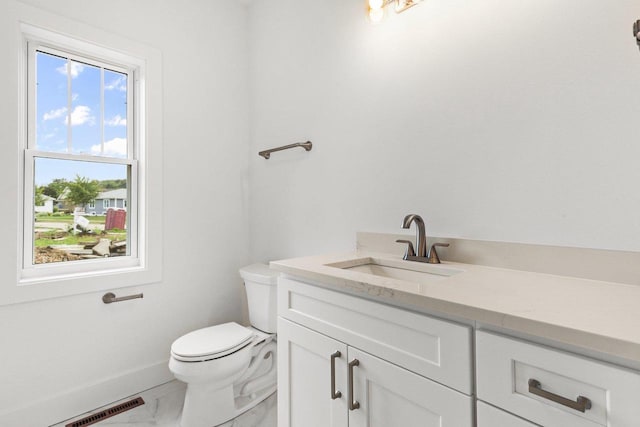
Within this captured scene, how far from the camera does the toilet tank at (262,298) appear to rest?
1.88 meters

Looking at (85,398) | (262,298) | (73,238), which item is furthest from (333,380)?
(73,238)

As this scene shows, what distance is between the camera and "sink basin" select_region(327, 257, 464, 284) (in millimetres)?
1184

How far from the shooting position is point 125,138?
2012 mm

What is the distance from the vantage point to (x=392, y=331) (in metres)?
0.88

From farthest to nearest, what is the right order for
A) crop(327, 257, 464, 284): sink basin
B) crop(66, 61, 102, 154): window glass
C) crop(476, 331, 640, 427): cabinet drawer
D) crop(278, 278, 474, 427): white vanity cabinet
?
crop(66, 61, 102, 154): window glass → crop(327, 257, 464, 284): sink basin → crop(278, 278, 474, 427): white vanity cabinet → crop(476, 331, 640, 427): cabinet drawer

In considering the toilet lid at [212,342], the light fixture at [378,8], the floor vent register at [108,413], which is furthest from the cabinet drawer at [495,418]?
the floor vent register at [108,413]

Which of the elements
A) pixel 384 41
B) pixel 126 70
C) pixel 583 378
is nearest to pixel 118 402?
pixel 126 70

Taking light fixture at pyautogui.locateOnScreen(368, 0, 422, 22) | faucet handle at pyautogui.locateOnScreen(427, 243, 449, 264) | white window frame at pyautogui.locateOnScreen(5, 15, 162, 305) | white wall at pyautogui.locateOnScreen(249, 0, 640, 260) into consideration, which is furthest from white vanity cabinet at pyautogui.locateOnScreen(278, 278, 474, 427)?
light fixture at pyautogui.locateOnScreen(368, 0, 422, 22)

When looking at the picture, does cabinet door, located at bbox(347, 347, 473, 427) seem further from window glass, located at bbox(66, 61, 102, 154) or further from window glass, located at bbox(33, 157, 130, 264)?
window glass, located at bbox(66, 61, 102, 154)

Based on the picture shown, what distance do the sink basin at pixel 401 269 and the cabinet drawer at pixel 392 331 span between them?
21 centimetres

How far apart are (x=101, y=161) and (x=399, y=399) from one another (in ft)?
6.65

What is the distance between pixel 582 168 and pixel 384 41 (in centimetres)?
102

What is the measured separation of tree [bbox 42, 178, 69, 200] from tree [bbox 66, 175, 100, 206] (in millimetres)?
27

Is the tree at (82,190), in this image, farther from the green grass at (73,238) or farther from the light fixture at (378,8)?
the light fixture at (378,8)
